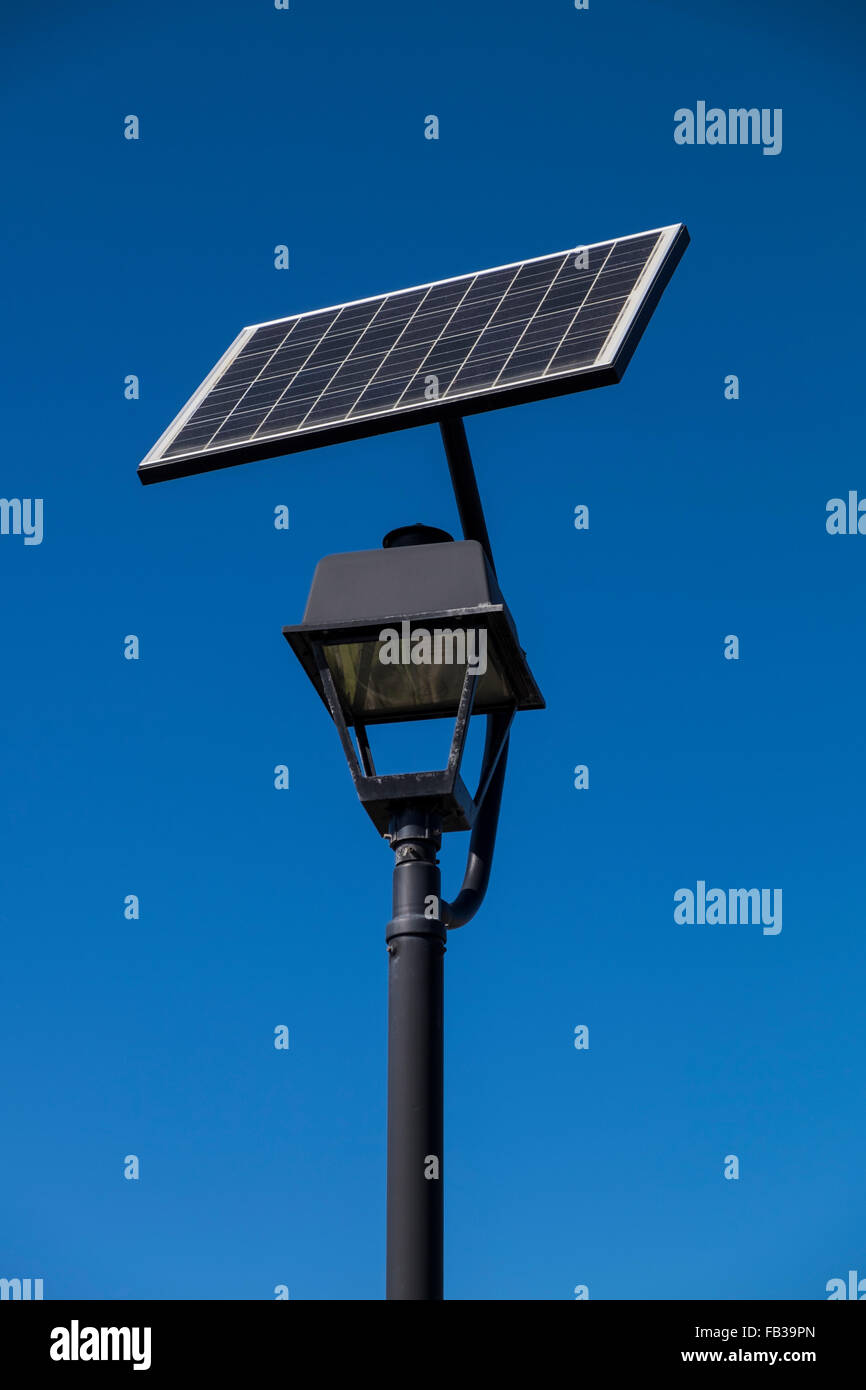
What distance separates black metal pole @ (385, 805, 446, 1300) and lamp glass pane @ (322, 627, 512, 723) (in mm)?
576

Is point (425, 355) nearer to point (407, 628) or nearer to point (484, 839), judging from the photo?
point (407, 628)

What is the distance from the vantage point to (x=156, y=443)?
25.3 ft

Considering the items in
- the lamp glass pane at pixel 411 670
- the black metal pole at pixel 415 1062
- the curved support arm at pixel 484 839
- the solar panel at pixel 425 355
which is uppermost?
the solar panel at pixel 425 355

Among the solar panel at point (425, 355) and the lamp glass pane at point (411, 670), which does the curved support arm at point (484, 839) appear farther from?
the solar panel at point (425, 355)

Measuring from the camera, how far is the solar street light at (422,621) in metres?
5.59

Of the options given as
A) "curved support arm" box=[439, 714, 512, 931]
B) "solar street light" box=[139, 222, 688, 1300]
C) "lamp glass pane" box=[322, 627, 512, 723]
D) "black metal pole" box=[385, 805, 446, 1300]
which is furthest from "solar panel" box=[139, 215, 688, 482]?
"black metal pole" box=[385, 805, 446, 1300]

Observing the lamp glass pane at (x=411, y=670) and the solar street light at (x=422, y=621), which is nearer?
the solar street light at (x=422, y=621)

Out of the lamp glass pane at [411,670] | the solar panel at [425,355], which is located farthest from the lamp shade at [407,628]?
the solar panel at [425,355]

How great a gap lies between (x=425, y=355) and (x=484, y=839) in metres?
2.95

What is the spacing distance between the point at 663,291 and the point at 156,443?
2895mm
